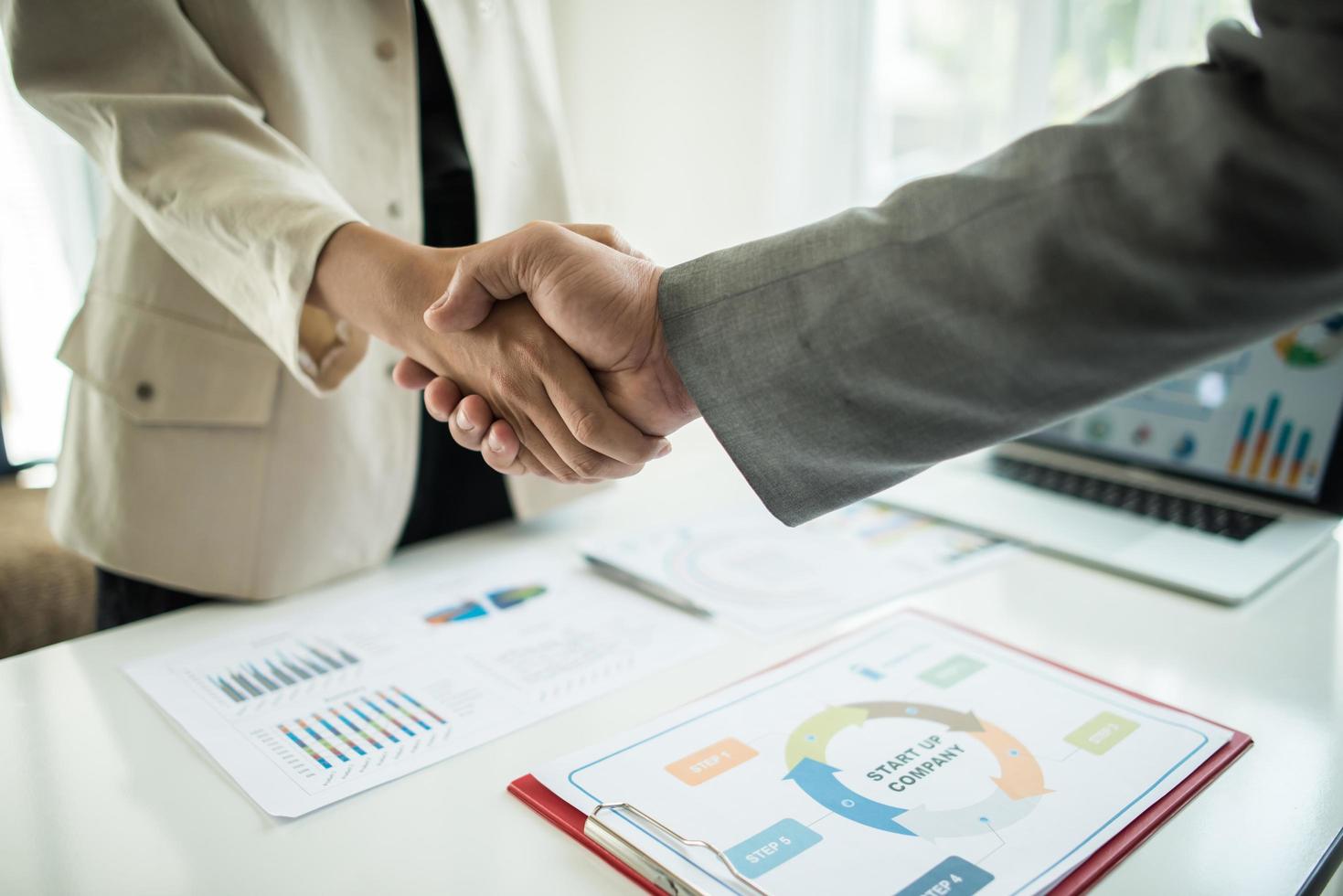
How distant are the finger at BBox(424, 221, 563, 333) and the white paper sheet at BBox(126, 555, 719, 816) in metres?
0.27

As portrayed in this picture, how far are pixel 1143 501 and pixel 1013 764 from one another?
0.63 metres

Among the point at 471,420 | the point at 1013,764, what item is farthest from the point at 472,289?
the point at 1013,764

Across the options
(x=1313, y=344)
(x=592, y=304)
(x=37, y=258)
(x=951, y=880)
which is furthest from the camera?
(x=37, y=258)

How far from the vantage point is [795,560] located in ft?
3.24

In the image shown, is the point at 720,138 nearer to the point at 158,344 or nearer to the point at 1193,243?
the point at 158,344

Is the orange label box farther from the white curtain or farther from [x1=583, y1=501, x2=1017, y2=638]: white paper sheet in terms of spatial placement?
the white curtain

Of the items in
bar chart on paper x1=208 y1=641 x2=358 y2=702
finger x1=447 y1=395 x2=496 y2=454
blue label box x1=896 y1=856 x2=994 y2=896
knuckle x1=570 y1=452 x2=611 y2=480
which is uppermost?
finger x1=447 y1=395 x2=496 y2=454

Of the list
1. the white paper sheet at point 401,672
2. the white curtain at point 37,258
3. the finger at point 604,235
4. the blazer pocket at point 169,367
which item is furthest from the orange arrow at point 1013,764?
the white curtain at point 37,258

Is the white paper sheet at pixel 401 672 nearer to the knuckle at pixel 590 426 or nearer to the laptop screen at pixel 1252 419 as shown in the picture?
the knuckle at pixel 590 426

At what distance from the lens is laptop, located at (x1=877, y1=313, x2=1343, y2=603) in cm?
100

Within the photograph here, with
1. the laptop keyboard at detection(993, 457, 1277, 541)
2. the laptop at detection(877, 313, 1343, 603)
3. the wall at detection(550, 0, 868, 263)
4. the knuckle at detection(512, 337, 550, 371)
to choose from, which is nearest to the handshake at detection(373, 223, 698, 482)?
the knuckle at detection(512, 337, 550, 371)

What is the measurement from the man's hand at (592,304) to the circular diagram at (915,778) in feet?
0.89

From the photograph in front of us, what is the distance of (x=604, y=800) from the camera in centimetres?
58

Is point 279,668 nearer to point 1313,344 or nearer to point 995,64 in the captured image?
point 1313,344
